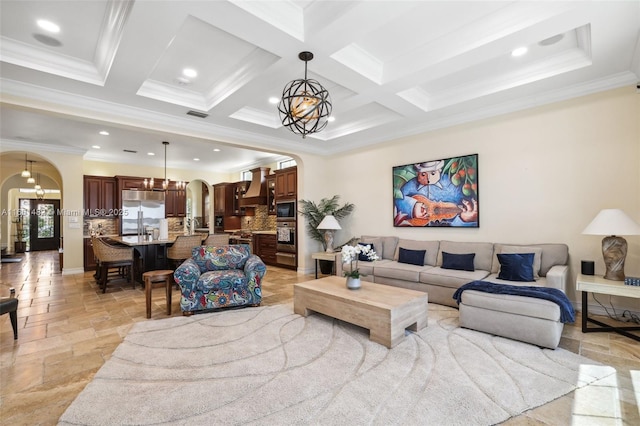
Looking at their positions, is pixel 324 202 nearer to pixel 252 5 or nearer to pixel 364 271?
pixel 364 271

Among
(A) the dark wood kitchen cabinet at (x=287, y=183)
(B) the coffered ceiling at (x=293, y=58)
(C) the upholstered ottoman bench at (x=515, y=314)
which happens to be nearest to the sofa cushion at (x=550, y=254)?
(C) the upholstered ottoman bench at (x=515, y=314)

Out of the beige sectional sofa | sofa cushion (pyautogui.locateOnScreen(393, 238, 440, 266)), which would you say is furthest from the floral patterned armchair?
sofa cushion (pyautogui.locateOnScreen(393, 238, 440, 266))

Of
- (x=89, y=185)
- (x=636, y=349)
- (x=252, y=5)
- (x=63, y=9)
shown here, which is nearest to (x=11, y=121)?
(x=89, y=185)

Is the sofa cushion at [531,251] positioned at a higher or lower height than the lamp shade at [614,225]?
lower

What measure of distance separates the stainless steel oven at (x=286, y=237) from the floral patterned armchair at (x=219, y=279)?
243 cm

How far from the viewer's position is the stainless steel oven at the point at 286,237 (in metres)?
7.03

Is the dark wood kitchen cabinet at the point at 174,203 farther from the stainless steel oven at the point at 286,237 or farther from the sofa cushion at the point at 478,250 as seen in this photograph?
the sofa cushion at the point at 478,250

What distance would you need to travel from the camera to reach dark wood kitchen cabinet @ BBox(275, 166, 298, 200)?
709cm

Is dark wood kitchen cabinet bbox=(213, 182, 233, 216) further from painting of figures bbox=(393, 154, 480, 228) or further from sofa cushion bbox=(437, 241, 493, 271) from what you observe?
sofa cushion bbox=(437, 241, 493, 271)

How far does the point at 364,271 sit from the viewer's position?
5102 mm

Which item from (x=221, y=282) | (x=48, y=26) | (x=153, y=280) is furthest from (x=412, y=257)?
(x=48, y=26)

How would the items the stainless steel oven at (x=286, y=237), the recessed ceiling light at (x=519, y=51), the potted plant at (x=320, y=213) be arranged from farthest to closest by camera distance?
the stainless steel oven at (x=286, y=237) → the potted plant at (x=320, y=213) → the recessed ceiling light at (x=519, y=51)

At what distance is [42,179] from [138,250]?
31.4ft

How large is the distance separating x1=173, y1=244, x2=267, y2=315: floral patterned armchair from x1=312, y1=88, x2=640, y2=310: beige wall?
3145 mm
